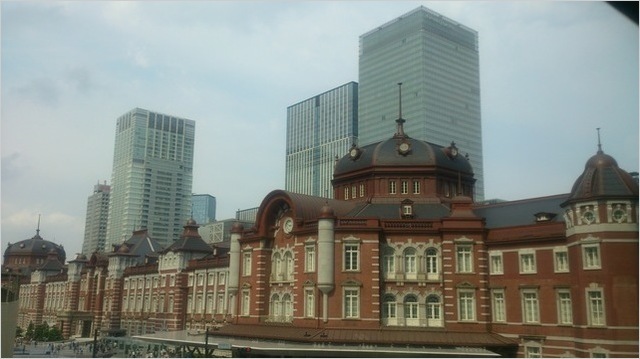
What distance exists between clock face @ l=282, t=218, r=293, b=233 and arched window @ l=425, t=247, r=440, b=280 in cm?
1071

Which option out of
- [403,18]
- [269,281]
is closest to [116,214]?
[403,18]

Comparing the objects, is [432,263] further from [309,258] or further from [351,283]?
[309,258]

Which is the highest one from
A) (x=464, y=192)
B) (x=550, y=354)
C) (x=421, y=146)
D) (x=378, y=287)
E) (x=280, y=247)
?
(x=421, y=146)

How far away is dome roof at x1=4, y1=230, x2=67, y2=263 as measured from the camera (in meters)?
111

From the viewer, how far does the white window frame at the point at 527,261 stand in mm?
38156

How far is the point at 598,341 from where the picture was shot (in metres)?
32.9

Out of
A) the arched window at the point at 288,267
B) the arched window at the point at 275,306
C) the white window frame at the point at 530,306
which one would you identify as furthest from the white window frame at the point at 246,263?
the white window frame at the point at 530,306

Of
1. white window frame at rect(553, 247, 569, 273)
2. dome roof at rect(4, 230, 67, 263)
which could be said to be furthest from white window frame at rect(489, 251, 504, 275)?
dome roof at rect(4, 230, 67, 263)

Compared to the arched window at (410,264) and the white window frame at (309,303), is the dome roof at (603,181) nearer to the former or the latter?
the arched window at (410,264)

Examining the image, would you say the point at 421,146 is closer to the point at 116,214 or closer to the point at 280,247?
the point at 280,247

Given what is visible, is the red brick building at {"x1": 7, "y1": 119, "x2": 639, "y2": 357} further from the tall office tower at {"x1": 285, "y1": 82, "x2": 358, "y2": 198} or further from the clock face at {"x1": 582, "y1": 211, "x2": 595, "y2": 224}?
the tall office tower at {"x1": 285, "y1": 82, "x2": 358, "y2": 198}

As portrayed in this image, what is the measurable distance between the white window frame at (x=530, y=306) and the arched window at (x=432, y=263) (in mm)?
5613

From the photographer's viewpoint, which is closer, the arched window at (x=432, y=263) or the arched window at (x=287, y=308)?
the arched window at (x=432, y=263)

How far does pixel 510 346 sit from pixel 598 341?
600 cm
